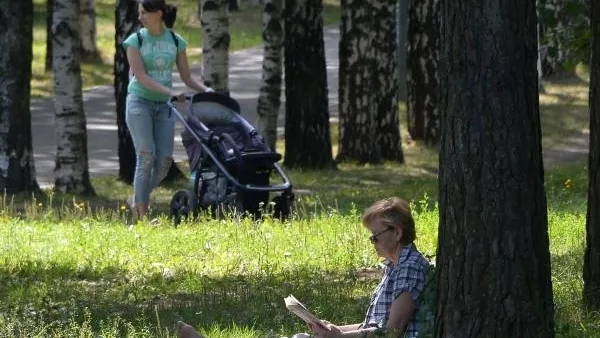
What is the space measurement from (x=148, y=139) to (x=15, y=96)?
317 cm

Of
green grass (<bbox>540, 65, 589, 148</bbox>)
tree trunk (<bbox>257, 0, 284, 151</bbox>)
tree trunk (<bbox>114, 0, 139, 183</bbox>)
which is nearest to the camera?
tree trunk (<bbox>114, 0, 139, 183</bbox>)

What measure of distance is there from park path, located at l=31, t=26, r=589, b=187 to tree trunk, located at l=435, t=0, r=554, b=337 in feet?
44.9

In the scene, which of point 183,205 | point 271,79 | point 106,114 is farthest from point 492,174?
point 106,114

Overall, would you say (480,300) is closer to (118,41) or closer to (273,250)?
(273,250)

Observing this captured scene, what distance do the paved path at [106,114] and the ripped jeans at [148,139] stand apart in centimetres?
654

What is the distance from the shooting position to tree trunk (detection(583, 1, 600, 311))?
7516 millimetres

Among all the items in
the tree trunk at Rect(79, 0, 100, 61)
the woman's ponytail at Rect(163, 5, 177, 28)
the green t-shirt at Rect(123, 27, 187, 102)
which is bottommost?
the tree trunk at Rect(79, 0, 100, 61)

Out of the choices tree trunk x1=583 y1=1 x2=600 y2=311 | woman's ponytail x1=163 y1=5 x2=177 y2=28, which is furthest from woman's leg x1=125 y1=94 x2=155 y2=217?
tree trunk x1=583 y1=1 x2=600 y2=311

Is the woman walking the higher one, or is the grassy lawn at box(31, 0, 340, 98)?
the woman walking

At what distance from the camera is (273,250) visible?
406 inches

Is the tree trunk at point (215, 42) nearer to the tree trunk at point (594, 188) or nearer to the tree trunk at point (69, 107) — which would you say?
the tree trunk at point (69, 107)

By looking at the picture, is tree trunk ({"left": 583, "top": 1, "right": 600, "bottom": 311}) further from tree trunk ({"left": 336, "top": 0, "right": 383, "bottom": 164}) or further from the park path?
tree trunk ({"left": 336, "top": 0, "right": 383, "bottom": 164})

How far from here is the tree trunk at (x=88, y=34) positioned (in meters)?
39.2

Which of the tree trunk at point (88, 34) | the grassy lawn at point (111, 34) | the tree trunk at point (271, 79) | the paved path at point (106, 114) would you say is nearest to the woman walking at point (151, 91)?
the paved path at point (106, 114)
